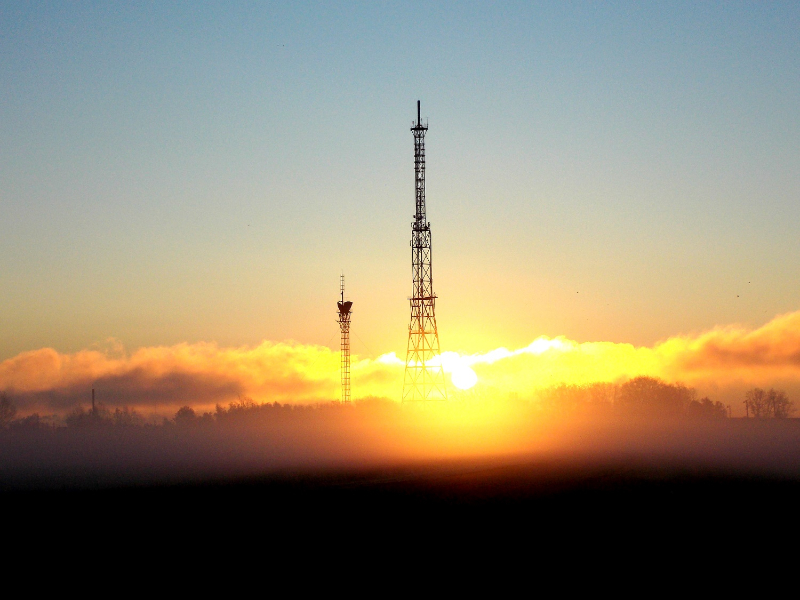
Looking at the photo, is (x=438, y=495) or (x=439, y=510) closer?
(x=439, y=510)

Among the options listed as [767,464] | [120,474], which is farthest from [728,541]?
[120,474]

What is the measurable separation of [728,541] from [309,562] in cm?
3191

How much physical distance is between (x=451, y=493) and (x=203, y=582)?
4324 centimetres

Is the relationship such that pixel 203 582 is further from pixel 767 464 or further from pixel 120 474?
pixel 767 464

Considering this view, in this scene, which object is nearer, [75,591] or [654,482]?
[75,591]

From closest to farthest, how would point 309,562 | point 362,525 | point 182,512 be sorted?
point 309,562 → point 362,525 → point 182,512

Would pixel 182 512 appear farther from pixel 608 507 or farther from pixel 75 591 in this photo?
pixel 608 507

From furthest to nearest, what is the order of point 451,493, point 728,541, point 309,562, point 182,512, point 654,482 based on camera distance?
point 654,482 < point 451,493 < point 182,512 < point 728,541 < point 309,562

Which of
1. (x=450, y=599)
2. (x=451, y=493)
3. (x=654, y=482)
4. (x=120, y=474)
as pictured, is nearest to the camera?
(x=450, y=599)

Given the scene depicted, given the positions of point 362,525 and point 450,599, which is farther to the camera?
point 362,525

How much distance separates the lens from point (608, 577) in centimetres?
6388

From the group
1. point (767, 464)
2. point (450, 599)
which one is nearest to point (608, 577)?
point (450, 599)

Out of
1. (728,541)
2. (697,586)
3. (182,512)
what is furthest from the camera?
(182,512)

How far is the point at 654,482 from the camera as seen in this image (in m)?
112
